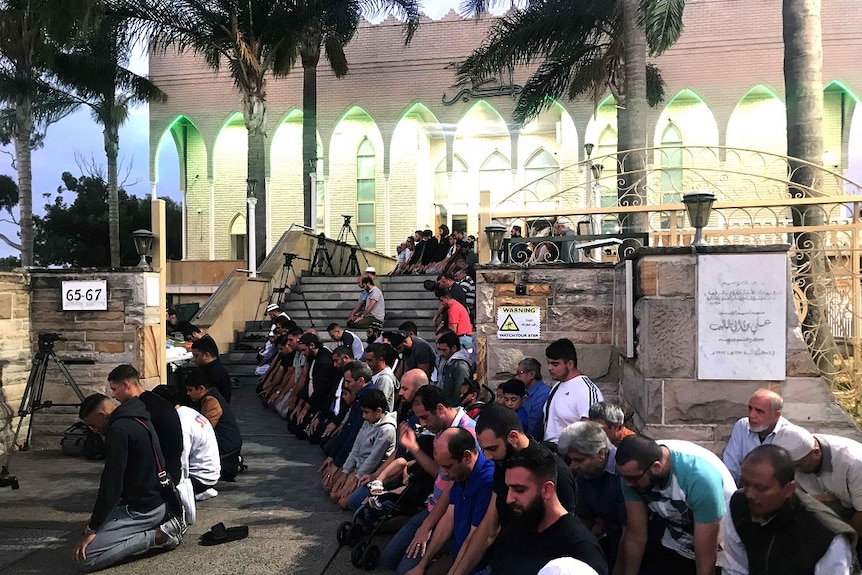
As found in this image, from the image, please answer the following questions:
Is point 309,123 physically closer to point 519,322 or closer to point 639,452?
point 519,322

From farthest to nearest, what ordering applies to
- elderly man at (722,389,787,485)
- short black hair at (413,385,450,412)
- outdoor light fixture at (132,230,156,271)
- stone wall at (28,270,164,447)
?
stone wall at (28,270,164,447) < outdoor light fixture at (132,230,156,271) < short black hair at (413,385,450,412) < elderly man at (722,389,787,485)

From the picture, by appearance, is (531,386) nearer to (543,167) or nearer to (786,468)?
(786,468)

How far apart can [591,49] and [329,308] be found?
8.31m

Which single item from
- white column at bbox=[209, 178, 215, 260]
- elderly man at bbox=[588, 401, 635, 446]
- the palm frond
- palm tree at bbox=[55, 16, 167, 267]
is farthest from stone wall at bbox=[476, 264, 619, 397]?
white column at bbox=[209, 178, 215, 260]

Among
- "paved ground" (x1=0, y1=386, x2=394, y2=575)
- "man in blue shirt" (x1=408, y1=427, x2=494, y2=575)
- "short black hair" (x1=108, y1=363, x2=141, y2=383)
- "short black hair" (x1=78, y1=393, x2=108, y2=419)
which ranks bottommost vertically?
"paved ground" (x1=0, y1=386, x2=394, y2=575)

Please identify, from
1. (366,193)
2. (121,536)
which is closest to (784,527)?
(121,536)

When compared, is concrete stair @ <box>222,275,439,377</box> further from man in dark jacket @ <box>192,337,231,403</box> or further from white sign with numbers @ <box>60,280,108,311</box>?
man in dark jacket @ <box>192,337,231,403</box>

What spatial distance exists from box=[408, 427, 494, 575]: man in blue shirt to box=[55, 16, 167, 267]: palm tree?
16506 mm

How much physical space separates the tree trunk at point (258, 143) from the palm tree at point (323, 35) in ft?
3.88

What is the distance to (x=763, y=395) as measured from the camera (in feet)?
13.2

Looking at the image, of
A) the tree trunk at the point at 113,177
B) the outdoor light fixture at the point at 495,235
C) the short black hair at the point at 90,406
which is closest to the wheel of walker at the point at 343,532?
the short black hair at the point at 90,406

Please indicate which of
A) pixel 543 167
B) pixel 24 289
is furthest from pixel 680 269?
pixel 543 167

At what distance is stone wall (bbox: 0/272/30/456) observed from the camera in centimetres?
757

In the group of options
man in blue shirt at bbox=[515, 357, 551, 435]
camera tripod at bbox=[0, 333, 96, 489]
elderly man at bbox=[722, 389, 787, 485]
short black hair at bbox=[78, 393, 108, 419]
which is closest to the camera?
elderly man at bbox=[722, 389, 787, 485]
